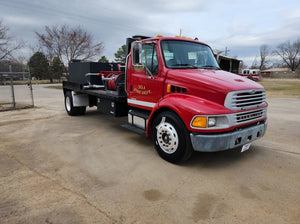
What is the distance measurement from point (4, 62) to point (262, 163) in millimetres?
29917

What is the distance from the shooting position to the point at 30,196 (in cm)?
276

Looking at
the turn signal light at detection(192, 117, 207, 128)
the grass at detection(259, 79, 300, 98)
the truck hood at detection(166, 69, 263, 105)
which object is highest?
the truck hood at detection(166, 69, 263, 105)

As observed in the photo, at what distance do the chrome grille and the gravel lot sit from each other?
1.10m

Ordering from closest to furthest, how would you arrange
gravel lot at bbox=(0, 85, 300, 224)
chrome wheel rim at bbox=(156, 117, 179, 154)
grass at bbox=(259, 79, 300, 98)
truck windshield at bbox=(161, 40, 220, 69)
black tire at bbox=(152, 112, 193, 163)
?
gravel lot at bbox=(0, 85, 300, 224) → black tire at bbox=(152, 112, 193, 163) → chrome wheel rim at bbox=(156, 117, 179, 154) → truck windshield at bbox=(161, 40, 220, 69) → grass at bbox=(259, 79, 300, 98)

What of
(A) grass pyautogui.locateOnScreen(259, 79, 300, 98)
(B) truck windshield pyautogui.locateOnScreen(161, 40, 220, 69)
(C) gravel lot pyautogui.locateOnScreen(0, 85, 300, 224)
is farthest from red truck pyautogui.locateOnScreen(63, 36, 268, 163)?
(A) grass pyautogui.locateOnScreen(259, 79, 300, 98)

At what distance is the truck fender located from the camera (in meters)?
3.22

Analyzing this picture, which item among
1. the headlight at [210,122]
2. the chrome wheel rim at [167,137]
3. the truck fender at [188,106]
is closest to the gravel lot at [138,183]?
the chrome wheel rim at [167,137]

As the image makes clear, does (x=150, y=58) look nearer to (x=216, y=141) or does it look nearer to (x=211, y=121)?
(x=211, y=121)

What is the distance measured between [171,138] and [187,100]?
73cm

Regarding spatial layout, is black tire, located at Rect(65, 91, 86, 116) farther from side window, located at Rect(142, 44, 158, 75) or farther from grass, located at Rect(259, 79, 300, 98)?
grass, located at Rect(259, 79, 300, 98)

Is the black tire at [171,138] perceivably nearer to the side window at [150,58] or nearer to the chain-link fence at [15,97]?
the side window at [150,58]

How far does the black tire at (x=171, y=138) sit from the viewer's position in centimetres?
349

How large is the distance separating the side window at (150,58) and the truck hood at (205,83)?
0.42 meters

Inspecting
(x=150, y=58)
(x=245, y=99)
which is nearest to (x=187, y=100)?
(x=245, y=99)
